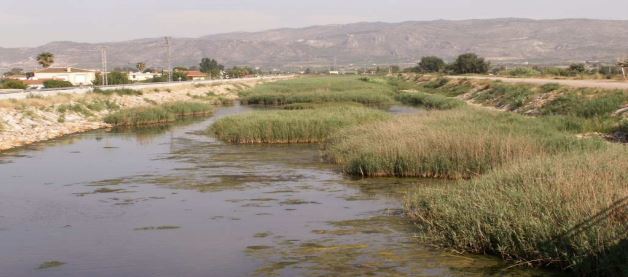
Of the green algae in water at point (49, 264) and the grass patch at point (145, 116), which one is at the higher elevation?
the grass patch at point (145, 116)

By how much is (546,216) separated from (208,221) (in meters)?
7.96

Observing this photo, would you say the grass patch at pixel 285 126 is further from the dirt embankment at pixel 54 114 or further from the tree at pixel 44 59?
the tree at pixel 44 59

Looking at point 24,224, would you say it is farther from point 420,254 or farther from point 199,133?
point 199,133

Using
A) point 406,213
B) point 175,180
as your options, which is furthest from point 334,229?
point 175,180

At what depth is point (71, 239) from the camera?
1517cm

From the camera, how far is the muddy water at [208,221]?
42.6ft

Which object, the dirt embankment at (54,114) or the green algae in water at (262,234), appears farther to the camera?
the dirt embankment at (54,114)

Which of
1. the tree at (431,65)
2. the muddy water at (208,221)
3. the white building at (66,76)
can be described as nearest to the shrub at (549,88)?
the muddy water at (208,221)

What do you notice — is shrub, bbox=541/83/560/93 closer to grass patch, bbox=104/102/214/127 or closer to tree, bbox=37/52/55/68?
grass patch, bbox=104/102/214/127

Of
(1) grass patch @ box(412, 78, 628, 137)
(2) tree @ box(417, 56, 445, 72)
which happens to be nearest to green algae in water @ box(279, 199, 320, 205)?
(1) grass patch @ box(412, 78, 628, 137)

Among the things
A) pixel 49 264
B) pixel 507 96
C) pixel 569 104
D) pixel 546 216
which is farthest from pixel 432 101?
pixel 49 264

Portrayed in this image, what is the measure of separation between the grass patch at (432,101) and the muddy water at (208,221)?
79.8 ft

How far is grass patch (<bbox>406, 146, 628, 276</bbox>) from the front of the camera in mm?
11055

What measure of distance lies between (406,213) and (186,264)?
5.53 m
